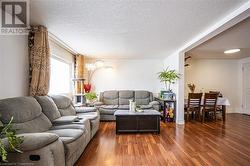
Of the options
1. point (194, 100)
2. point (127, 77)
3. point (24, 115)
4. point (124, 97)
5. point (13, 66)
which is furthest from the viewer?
point (127, 77)

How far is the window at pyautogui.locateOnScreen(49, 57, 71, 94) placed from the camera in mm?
4901

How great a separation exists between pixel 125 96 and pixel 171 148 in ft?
11.8

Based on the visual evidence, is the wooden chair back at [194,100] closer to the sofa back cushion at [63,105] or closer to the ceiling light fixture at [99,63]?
the ceiling light fixture at [99,63]

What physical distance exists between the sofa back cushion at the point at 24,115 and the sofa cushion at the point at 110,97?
3782 millimetres

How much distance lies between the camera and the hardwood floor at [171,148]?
9.38 feet

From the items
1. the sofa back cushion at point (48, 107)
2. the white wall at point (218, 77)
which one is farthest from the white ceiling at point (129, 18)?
the white wall at point (218, 77)

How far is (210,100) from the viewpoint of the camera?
6113 mm

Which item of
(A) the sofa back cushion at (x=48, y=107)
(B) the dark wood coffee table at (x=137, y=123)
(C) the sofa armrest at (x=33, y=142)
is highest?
(A) the sofa back cushion at (x=48, y=107)

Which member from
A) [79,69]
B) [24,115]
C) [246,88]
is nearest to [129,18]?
[24,115]

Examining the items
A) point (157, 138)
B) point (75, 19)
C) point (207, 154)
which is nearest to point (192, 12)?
point (75, 19)

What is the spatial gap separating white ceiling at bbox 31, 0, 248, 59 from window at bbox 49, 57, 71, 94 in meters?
1.06

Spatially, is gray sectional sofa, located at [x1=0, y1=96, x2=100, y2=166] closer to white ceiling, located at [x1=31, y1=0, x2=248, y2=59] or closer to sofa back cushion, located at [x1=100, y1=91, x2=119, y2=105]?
white ceiling, located at [x1=31, y1=0, x2=248, y2=59]

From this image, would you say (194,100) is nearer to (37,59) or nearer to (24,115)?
(37,59)

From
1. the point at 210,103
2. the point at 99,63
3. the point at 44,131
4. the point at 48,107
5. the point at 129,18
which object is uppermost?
the point at 129,18
